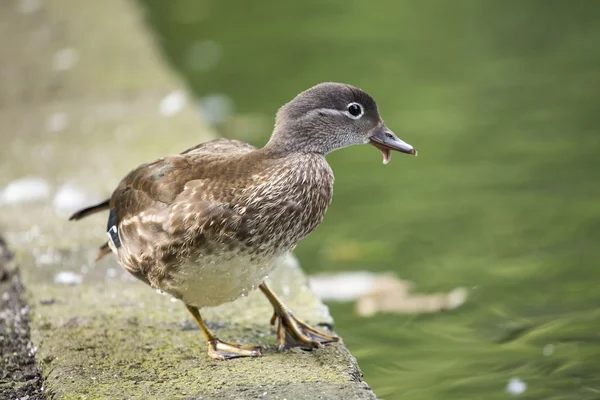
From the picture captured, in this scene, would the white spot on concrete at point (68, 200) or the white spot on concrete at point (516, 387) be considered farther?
the white spot on concrete at point (68, 200)

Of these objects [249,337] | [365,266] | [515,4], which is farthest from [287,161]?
[515,4]

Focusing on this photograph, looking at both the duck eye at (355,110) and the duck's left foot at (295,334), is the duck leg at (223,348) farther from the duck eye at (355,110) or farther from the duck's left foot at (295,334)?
the duck eye at (355,110)

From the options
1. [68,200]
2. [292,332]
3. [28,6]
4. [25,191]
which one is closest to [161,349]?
[292,332]

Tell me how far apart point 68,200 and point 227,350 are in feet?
5.63

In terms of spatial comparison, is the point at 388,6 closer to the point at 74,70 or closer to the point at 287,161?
the point at 74,70

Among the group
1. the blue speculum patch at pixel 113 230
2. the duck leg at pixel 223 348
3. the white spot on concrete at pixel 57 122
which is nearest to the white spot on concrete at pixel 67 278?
the blue speculum patch at pixel 113 230

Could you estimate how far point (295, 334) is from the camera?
11.7ft

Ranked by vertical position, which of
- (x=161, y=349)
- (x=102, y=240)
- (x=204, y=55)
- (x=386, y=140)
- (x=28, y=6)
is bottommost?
(x=161, y=349)

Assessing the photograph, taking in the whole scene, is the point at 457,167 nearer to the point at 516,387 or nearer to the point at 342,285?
the point at 342,285

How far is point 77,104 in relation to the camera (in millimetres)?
6074

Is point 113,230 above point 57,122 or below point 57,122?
below

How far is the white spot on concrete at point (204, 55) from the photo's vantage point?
7.92m

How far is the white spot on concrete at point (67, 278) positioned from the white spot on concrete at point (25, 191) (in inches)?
33.2

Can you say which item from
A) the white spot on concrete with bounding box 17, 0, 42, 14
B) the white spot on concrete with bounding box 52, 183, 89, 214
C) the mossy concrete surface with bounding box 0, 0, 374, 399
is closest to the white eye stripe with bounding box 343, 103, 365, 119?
the mossy concrete surface with bounding box 0, 0, 374, 399
